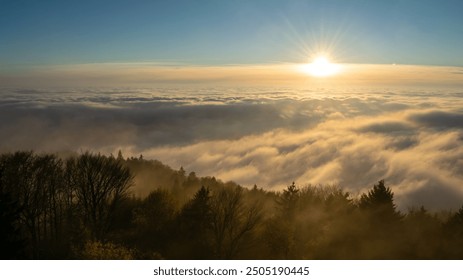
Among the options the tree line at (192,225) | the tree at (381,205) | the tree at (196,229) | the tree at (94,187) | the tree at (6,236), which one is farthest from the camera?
the tree at (381,205)

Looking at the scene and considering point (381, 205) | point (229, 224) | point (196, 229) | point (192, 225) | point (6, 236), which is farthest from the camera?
point (381, 205)

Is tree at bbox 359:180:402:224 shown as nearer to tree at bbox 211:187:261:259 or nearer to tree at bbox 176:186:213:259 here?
tree at bbox 211:187:261:259

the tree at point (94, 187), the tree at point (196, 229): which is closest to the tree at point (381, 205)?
the tree at point (196, 229)

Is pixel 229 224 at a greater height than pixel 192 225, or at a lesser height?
greater

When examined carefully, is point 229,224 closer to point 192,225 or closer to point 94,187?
point 192,225

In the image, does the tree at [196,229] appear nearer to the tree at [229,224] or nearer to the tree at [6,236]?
the tree at [229,224]

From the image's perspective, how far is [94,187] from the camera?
1838 centimetres

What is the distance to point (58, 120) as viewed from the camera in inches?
810

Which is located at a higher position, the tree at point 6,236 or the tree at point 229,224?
the tree at point 6,236

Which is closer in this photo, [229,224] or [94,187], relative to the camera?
[229,224]

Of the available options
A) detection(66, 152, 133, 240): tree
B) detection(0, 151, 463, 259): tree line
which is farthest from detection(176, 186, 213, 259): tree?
detection(66, 152, 133, 240): tree

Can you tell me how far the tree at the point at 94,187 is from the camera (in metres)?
17.5

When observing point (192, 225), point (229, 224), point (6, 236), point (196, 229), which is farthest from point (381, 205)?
point (6, 236)

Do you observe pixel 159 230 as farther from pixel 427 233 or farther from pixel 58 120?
pixel 427 233
